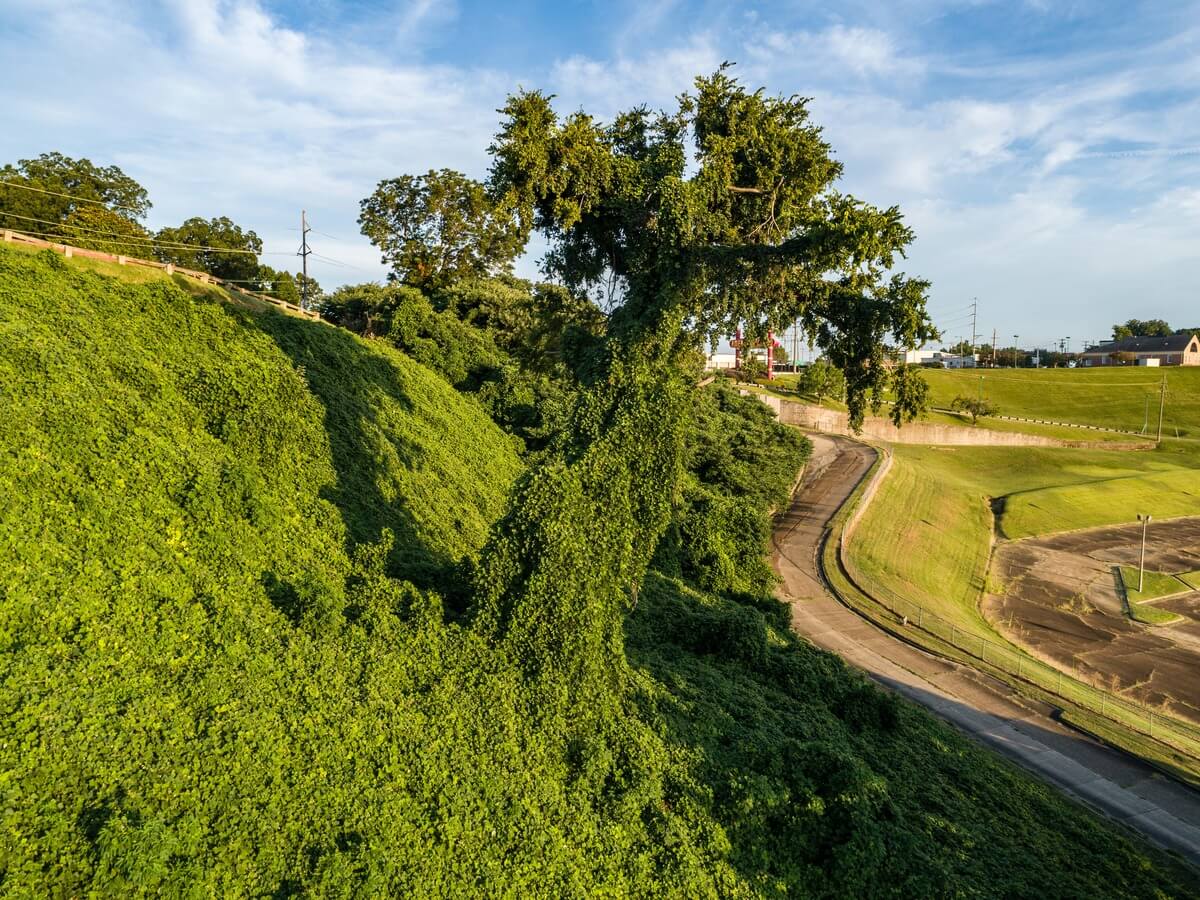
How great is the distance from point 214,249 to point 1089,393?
391 ft

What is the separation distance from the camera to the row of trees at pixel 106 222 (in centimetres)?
3412

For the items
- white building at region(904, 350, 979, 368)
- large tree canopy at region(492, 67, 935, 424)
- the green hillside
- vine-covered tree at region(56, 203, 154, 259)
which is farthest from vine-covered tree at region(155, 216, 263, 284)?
white building at region(904, 350, 979, 368)

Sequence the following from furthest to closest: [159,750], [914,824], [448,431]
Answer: [448,431] → [914,824] → [159,750]

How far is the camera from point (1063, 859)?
12398 mm

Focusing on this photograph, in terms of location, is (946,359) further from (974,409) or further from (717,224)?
(717,224)

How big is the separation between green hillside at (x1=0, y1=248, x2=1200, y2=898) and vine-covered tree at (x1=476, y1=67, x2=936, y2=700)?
1.51 m

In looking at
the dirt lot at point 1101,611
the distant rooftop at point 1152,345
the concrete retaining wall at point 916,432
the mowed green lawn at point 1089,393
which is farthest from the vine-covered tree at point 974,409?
the distant rooftop at point 1152,345

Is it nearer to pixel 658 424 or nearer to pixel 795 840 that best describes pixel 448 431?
pixel 658 424

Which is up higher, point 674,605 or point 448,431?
point 448,431

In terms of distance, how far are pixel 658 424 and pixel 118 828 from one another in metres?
10.2

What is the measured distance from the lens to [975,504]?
2173 inches

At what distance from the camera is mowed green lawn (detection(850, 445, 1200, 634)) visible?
38312 mm

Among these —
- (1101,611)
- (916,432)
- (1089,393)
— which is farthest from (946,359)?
(1101,611)

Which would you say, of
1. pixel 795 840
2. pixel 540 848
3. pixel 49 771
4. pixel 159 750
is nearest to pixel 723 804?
pixel 795 840
